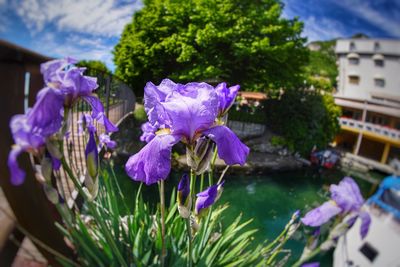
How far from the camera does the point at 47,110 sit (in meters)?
0.34

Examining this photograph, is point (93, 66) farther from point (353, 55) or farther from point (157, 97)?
point (353, 55)

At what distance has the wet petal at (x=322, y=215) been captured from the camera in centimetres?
74

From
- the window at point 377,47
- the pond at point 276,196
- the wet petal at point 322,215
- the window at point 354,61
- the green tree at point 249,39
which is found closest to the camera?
the wet petal at point 322,215

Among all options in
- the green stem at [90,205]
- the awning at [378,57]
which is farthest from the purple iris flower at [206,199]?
the awning at [378,57]

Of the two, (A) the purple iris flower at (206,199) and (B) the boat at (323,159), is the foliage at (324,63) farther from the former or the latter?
(A) the purple iris flower at (206,199)

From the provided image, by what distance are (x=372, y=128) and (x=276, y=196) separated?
702cm

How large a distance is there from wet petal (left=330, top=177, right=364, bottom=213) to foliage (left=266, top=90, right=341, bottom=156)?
5.94 metres

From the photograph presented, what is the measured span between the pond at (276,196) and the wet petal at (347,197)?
73.4 inches

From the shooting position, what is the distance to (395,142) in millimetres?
8648

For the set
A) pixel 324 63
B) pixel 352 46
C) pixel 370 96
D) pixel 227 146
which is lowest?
pixel 227 146

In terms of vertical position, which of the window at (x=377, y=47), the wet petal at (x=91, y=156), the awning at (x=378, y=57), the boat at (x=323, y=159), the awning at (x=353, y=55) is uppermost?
the awning at (x=353, y=55)

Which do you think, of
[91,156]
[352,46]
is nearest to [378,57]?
[352,46]

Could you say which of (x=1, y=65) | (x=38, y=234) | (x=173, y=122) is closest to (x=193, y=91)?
(x=173, y=122)

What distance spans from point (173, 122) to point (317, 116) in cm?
713
